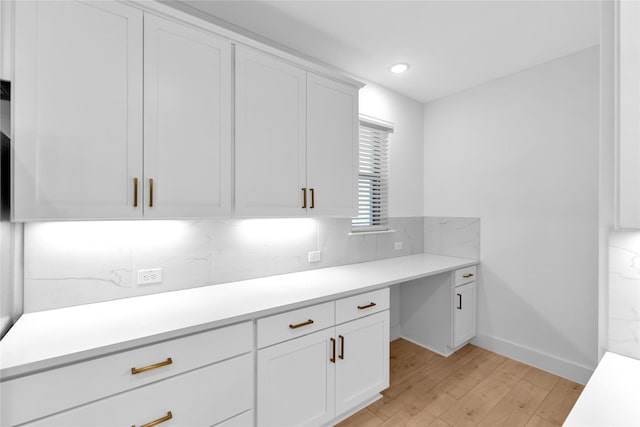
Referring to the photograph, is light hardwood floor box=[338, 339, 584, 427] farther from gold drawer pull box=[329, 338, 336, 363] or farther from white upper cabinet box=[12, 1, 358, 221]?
white upper cabinet box=[12, 1, 358, 221]

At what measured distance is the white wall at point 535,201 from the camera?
7.64 ft

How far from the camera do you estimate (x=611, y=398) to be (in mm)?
800

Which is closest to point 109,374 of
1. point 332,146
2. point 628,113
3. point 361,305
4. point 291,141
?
point 361,305

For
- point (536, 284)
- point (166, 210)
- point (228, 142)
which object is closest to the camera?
point (166, 210)

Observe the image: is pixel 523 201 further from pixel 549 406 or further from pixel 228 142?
pixel 228 142

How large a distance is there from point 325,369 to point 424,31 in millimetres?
2396

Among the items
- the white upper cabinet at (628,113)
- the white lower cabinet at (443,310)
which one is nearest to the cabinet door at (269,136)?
the white upper cabinet at (628,113)

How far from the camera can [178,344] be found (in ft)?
4.11

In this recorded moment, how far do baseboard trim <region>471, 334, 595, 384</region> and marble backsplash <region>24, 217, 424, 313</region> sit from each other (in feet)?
5.50

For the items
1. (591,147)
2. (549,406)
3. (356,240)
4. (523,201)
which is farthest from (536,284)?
(356,240)

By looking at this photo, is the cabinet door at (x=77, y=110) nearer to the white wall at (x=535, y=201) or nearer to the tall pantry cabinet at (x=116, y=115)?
the tall pantry cabinet at (x=116, y=115)

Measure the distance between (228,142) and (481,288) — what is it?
2778mm

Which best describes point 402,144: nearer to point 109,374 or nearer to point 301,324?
point 301,324

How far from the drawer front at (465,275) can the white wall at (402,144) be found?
2.66 ft
